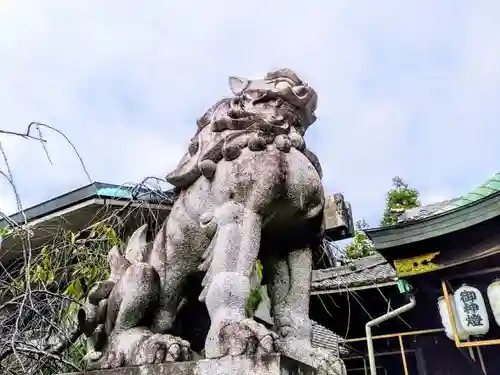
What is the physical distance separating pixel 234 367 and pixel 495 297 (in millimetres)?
4937

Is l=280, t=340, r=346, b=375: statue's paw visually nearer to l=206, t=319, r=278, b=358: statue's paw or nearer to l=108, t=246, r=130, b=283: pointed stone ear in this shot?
l=206, t=319, r=278, b=358: statue's paw

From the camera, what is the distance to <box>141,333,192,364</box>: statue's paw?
6.28 ft

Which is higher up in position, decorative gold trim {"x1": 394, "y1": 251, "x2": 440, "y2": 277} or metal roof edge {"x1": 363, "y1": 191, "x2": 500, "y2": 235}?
metal roof edge {"x1": 363, "y1": 191, "x2": 500, "y2": 235}

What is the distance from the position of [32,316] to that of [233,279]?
207 centimetres

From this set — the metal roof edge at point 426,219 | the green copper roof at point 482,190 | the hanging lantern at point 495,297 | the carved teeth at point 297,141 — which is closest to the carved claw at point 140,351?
the carved teeth at point 297,141

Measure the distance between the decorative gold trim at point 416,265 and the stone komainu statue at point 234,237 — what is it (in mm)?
3993

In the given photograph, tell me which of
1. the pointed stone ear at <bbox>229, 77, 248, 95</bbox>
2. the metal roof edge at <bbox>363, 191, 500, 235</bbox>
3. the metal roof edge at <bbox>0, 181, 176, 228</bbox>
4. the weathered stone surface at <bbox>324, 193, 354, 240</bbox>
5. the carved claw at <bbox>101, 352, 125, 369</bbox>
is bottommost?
the carved claw at <bbox>101, 352, 125, 369</bbox>

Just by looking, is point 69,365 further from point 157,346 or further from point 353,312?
point 353,312

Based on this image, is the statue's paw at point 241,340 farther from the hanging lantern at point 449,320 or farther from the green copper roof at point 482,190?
the green copper roof at point 482,190

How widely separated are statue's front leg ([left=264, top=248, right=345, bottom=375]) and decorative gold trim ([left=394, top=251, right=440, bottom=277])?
13.3 feet

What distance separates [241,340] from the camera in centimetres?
172

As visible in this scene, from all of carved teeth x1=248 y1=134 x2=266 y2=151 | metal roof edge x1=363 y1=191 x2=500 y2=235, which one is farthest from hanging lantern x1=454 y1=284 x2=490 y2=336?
carved teeth x1=248 y1=134 x2=266 y2=151

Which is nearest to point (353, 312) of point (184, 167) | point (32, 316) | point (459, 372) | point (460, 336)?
point (459, 372)

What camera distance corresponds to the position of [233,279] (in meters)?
1.92
